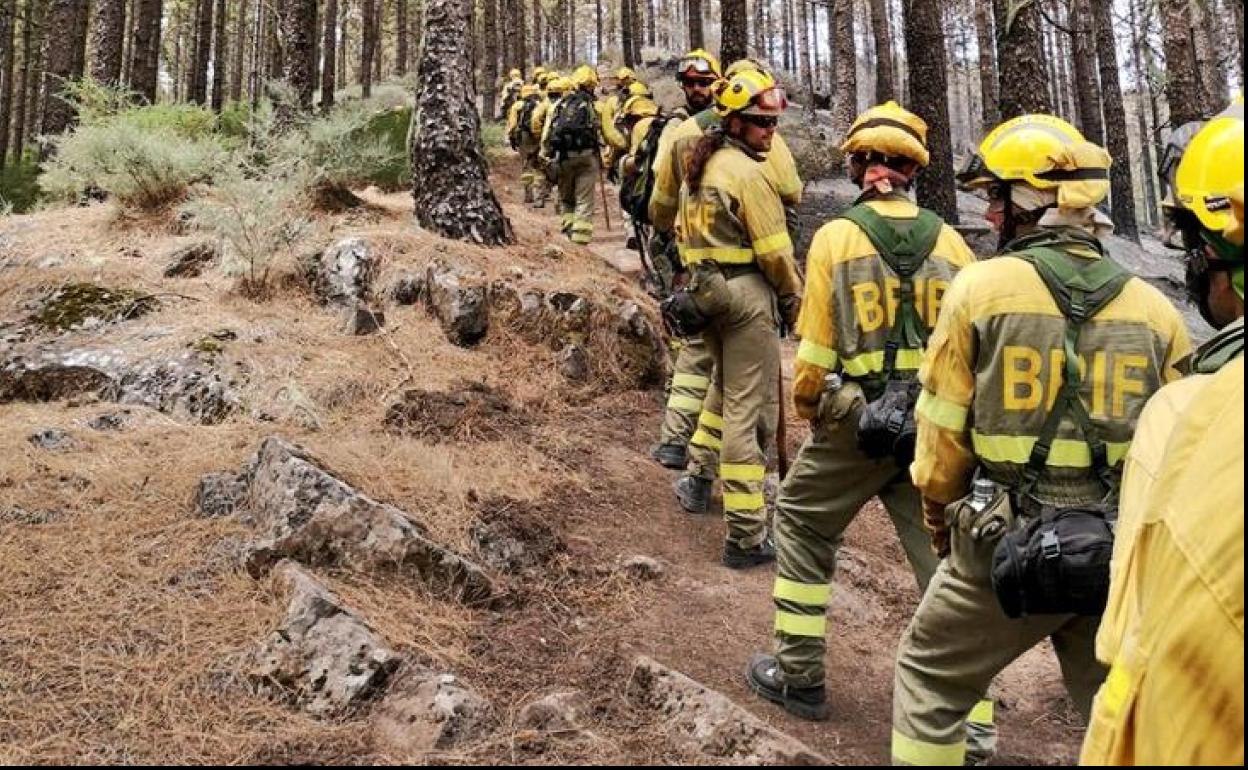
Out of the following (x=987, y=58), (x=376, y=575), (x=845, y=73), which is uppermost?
(x=987, y=58)

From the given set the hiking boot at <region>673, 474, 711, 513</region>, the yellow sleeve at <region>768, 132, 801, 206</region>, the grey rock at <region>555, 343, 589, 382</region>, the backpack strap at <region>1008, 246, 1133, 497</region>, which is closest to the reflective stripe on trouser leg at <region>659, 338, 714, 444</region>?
the hiking boot at <region>673, 474, 711, 513</region>

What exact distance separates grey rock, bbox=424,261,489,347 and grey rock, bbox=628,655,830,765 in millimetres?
3919

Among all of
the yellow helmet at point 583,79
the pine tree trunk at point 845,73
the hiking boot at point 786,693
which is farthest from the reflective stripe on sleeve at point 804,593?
the pine tree trunk at point 845,73

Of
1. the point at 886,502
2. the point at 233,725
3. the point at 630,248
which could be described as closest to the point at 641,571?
the point at 886,502

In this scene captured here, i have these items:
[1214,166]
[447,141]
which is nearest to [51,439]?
[447,141]

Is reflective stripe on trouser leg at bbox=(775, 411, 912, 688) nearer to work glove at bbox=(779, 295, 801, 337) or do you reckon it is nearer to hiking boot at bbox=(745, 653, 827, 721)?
hiking boot at bbox=(745, 653, 827, 721)

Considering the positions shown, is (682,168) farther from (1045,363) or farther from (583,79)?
(583,79)

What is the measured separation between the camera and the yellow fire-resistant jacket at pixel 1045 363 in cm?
262

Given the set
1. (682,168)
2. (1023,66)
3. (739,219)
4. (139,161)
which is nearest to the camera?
(739,219)

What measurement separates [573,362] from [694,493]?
6.11 feet

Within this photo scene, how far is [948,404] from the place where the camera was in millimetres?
2762

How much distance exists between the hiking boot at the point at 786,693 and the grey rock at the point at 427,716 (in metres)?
1.24

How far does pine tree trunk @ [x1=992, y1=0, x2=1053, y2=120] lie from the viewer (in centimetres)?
881

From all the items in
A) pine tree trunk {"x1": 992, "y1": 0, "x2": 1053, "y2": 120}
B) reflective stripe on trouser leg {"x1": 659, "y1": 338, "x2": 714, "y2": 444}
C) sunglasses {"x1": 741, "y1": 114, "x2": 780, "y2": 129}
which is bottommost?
reflective stripe on trouser leg {"x1": 659, "y1": 338, "x2": 714, "y2": 444}
